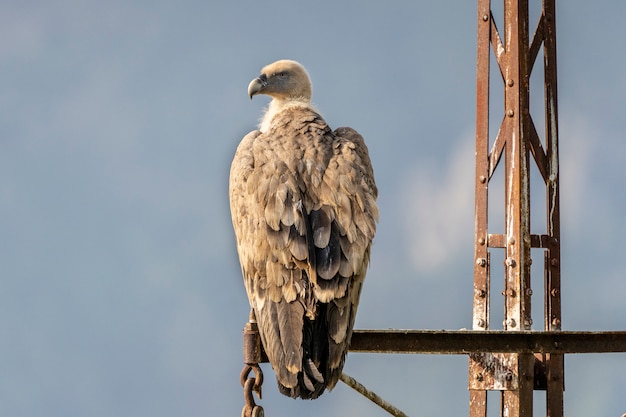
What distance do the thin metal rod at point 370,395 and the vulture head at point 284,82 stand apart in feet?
8.86

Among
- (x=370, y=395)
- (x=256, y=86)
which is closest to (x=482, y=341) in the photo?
(x=370, y=395)

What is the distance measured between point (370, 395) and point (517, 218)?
2267mm

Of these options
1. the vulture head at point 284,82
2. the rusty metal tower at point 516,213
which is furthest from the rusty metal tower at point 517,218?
the vulture head at point 284,82

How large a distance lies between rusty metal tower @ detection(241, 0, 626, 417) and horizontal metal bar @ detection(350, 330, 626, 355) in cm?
2

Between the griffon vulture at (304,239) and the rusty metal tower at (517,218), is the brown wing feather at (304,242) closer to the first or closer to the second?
the griffon vulture at (304,239)

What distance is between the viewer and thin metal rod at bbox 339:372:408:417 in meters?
10.0

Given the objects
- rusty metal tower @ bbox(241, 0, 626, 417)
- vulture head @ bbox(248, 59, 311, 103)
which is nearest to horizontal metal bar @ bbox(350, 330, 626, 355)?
rusty metal tower @ bbox(241, 0, 626, 417)

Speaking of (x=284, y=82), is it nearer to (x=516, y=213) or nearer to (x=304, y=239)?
(x=516, y=213)

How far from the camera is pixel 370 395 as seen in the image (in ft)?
34.7

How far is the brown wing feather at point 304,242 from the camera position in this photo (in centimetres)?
897

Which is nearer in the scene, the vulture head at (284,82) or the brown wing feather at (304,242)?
the brown wing feather at (304,242)

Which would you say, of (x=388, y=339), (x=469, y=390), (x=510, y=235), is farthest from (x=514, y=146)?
(x=388, y=339)

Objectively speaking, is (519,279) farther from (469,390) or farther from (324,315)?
(324,315)

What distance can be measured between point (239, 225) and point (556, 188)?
12.8 ft
